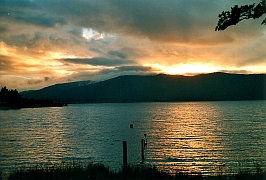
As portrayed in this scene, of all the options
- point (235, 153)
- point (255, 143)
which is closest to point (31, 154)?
point (235, 153)

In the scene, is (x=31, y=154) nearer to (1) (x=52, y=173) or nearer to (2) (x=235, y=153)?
(1) (x=52, y=173)

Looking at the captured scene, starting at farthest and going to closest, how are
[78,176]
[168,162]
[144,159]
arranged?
[144,159] → [168,162] → [78,176]

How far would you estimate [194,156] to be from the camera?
3188 centimetres

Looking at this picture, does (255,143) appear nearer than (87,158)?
No

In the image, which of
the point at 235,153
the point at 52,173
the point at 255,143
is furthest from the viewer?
the point at 255,143

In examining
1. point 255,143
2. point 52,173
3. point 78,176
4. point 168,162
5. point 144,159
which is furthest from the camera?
point 255,143

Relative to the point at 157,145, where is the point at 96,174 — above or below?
above

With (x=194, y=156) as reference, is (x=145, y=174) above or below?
above

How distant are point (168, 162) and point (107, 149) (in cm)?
1162

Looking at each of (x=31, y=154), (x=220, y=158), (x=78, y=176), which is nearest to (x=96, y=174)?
(x=78, y=176)

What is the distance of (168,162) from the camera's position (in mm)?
29203

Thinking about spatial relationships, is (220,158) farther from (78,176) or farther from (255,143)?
(78,176)

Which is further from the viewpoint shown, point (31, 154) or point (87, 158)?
point (31, 154)

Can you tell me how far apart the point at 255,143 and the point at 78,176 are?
33.8 m
